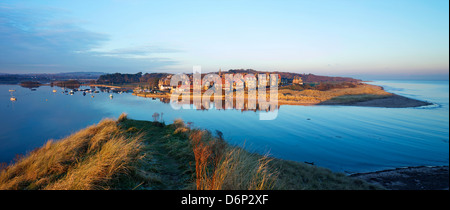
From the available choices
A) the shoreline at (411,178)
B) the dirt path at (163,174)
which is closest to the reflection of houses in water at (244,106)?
the shoreline at (411,178)

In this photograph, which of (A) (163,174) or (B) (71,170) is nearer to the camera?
(B) (71,170)

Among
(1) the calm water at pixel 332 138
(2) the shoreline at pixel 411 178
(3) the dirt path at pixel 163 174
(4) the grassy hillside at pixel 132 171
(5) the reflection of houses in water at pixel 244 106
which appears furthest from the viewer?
(5) the reflection of houses in water at pixel 244 106

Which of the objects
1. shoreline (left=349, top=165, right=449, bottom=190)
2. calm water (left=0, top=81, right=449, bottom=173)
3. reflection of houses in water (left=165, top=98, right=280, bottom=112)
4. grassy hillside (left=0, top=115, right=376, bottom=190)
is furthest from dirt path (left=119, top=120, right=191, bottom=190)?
reflection of houses in water (left=165, top=98, right=280, bottom=112)

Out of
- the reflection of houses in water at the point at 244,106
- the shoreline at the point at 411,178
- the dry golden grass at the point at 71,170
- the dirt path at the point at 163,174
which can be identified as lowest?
the shoreline at the point at 411,178

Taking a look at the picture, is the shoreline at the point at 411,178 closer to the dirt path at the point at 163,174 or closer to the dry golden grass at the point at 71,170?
the dirt path at the point at 163,174

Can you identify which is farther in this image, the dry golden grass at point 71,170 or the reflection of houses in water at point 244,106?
the reflection of houses in water at point 244,106

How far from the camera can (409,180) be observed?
30.8 feet

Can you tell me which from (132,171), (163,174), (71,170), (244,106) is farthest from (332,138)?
(244,106)

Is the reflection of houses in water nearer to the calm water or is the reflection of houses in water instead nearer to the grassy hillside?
the calm water

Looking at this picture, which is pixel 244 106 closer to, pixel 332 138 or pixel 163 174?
pixel 332 138

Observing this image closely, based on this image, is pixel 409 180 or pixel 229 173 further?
pixel 409 180

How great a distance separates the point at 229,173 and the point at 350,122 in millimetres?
24791
